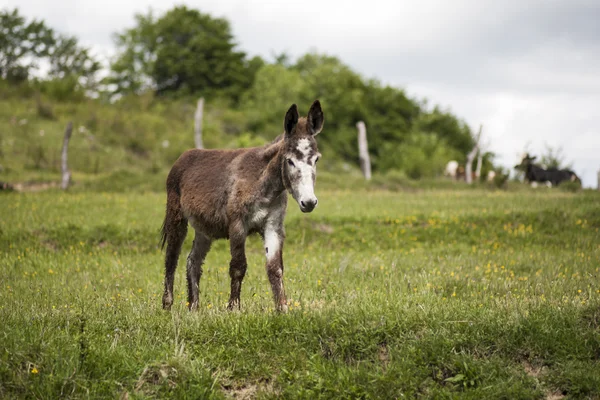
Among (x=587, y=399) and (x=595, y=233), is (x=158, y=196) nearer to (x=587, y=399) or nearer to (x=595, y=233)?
(x=595, y=233)

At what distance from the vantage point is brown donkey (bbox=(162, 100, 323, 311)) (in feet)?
21.8

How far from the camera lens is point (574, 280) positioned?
934 cm

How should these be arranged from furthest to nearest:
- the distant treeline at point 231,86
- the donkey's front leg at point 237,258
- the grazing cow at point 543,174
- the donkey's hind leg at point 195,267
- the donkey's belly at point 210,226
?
1. the distant treeline at point 231,86
2. the grazing cow at point 543,174
3. the donkey's hind leg at point 195,267
4. the donkey's belly at point 210,226
5. the donkey's front leg at point 237,258

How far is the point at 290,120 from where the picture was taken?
670 centimetres

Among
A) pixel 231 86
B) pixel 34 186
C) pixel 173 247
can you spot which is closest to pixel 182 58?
pixel 231 86

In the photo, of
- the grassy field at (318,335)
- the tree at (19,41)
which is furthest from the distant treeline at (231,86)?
the grassy field at (318,335)

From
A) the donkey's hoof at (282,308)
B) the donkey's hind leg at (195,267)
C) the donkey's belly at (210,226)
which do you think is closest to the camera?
the donkey's hoof at (282,308)

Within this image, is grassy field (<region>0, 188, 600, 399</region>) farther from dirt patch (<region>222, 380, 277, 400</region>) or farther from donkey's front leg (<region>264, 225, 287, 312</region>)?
donkey's front leg (<region>264, 225, 287, 312</region>)

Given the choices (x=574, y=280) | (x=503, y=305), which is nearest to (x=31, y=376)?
(x=503, y=305)

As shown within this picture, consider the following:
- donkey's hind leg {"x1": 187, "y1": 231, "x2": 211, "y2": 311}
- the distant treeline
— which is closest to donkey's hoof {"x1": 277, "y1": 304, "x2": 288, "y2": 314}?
donkey's hind leg {"x1": 187, "y1": 231, "x2": 211, "y2": 311}

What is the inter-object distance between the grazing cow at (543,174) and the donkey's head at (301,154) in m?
26.1

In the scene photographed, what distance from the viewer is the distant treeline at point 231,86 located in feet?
158

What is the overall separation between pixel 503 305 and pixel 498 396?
69.6 inches

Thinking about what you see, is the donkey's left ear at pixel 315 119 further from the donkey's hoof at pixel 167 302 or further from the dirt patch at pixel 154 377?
the donkey's hoof at pixel 167 302
